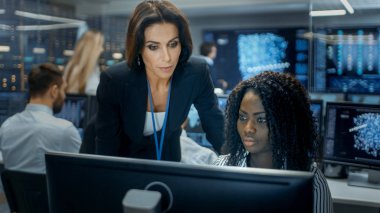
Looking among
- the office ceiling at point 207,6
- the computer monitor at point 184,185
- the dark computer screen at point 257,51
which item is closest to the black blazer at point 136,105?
the computer monitor at point 184,185

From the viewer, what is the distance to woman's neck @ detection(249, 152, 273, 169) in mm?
1422

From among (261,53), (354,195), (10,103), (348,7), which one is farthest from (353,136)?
(261,53)

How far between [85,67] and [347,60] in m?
2.11

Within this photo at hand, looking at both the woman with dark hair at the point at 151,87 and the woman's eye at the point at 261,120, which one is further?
the woman with dark hair at the point at 151,87

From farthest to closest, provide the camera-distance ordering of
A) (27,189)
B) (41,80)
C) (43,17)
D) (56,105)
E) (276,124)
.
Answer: (43,17), (56,105), (41,80), (27,189), (276,124)

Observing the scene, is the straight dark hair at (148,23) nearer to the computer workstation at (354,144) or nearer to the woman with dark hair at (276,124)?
the woman with dark hair at (276,124)

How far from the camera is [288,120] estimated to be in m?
1.38

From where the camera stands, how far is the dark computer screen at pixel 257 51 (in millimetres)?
7352

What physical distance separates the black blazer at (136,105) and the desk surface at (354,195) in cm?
71

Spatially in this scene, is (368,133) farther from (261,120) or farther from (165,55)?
(165,55)

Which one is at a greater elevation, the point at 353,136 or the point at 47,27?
the point at 47,27

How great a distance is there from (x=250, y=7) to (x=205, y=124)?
4890 millimetres

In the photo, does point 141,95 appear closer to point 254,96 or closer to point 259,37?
point 254,96

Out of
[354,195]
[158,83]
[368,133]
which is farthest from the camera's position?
[368,133]
